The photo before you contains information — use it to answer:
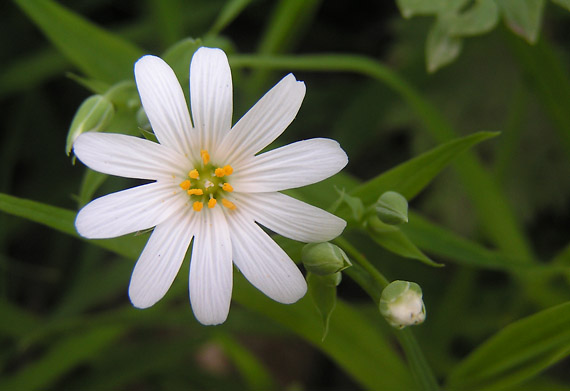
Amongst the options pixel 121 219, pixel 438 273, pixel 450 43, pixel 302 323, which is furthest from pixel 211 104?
pixel 438 273

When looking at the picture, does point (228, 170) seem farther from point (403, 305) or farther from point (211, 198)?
point (403, 305)

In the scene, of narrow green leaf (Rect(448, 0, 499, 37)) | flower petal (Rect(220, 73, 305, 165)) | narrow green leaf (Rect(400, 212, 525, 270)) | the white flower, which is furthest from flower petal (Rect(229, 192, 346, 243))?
narrow green leaf (Rect(448, 0, 499, 37))

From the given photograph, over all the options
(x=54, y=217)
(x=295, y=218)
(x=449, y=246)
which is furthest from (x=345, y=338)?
(x=54, y=217)

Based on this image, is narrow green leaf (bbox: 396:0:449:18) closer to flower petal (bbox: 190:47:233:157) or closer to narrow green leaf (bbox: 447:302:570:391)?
flower petal (bbox: 190:47:233:157)

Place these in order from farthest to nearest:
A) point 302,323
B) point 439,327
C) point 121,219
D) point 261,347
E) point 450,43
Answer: point 261,347, point 439,327, point 450,43, point 302,323, point 121,219

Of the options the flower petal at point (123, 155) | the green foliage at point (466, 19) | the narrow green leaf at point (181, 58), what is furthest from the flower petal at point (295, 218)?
the green foliage at point (466, 19)

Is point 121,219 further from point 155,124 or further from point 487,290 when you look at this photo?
point 487,290
